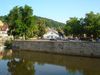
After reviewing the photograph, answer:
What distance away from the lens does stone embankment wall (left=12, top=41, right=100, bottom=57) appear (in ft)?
151

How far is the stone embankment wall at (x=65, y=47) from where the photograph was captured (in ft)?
151

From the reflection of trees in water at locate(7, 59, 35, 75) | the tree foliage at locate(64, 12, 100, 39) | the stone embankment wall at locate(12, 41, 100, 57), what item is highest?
the tree foliage at locate(64, 12, 100, 39)

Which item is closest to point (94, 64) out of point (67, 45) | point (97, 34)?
point (67, 45)

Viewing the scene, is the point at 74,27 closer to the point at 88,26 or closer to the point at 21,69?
the point at 88,26

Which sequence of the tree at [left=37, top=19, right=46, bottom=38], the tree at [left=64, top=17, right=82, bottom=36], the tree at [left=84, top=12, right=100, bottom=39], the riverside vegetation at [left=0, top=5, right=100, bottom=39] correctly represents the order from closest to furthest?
1. the tree at [left=84, top=12, right=100, bottom=39]
2. the riverside vegetation at [left=0, top=5, right=100, bottom=39]
3. the tree at [left=64, top=17, right=82, bottom=36]
4. the tree at [left=37, top=19, right=46, bottom=38]

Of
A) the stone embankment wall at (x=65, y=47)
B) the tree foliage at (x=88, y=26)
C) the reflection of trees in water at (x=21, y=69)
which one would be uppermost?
the tree foliage at (x=88, y=26)

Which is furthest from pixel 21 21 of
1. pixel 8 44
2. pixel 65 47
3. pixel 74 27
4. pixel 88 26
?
pixel 65 47

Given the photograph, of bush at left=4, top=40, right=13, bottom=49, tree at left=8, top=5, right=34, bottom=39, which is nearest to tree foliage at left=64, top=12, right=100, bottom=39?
tree at left=8, top=5, right=34, bottom=39

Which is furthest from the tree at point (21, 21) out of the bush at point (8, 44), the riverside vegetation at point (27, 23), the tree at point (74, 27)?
the tree at point (74, 27)

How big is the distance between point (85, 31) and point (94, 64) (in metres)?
34.3

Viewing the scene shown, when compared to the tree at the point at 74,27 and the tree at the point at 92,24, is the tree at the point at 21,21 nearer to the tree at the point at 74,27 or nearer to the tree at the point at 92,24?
the tree at the point at 74,27

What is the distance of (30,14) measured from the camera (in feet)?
252

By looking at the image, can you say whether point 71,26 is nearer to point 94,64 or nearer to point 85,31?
point 85,31

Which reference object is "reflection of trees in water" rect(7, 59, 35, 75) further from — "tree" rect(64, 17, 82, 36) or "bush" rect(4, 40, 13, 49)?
"tree" rect(64, 17, 82, 36)
